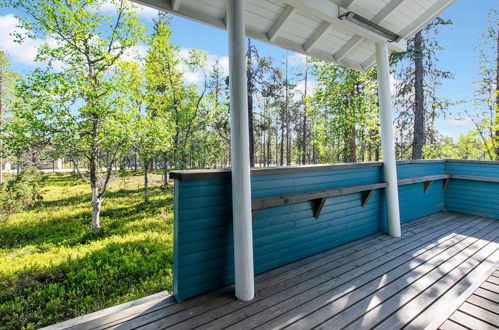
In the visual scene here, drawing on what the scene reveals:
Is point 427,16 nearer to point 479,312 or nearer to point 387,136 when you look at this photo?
point 387,136

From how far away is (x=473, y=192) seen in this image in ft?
13.6

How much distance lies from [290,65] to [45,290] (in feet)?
58.3

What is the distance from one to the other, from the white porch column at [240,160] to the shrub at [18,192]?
348 inches

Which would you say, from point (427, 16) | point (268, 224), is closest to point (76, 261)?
point (268, 224)

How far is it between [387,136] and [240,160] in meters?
2.34

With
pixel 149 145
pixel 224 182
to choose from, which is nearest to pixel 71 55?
pixel 149 145

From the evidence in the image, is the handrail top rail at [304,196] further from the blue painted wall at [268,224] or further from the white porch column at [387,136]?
the white porch column at [387,136]

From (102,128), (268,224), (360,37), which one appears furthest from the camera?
(102,128)

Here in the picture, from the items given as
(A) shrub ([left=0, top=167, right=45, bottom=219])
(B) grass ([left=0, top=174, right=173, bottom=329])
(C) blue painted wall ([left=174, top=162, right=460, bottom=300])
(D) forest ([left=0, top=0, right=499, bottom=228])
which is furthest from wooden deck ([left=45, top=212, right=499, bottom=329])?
(A) shrub ([left=0, top=167, right=45, bottom=219])

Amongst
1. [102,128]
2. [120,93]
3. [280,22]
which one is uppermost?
[120,93]

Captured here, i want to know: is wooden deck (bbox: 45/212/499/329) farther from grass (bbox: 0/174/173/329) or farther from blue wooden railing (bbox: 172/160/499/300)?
grass (bbox: 0/174/173/329)

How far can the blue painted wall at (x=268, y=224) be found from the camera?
5.81 ft

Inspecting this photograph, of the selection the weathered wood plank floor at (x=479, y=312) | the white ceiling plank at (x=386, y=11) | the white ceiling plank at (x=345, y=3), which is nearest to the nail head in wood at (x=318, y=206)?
the weathered wood plank floor at (x=479, y=312)

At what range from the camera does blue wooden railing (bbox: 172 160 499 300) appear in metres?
1.78
